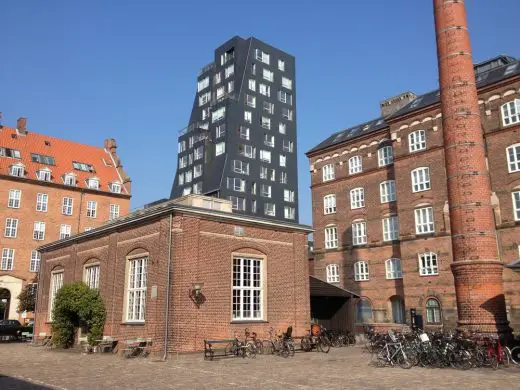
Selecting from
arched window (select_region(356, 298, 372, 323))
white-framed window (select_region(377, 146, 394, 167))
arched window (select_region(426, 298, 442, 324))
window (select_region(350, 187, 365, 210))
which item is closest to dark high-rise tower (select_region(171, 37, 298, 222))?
window (select_region(350, 187, 365, 210))

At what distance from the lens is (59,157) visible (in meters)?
55.4

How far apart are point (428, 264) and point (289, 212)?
3213 centimetres

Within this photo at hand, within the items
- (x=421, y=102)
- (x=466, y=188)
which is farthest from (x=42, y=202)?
(x=466, y=188)

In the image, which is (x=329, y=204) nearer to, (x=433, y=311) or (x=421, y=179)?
(x=421, y=179)

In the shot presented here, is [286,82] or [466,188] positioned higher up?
[286,82]

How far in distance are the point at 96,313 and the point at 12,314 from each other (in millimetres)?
28859

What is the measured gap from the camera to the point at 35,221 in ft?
164

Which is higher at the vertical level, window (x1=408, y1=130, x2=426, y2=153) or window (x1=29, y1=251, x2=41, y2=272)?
window (x1=408, y1=130, x2=426, y2=153)

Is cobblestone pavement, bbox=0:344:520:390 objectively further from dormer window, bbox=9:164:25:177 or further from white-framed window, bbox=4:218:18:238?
dormer window, bbox=9:164:25:177

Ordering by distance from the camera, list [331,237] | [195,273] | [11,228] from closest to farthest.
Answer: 1. [195,273]
2. [331,237]
3. [11,228]

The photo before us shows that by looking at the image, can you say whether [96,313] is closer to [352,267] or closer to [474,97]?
[474,97]

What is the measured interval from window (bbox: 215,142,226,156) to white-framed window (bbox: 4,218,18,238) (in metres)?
→ 25.1

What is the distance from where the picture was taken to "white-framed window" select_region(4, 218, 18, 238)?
48188mm

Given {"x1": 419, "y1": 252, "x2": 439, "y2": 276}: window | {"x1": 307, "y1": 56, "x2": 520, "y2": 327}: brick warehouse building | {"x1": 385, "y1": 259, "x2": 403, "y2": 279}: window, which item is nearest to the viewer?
{"x1": 307, "y1": 56, "x2": 520, "y2": 327}: brick warehouse building
